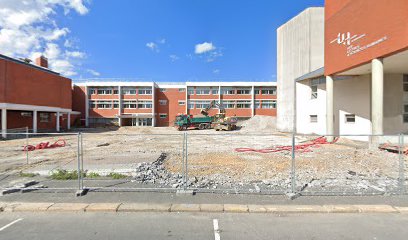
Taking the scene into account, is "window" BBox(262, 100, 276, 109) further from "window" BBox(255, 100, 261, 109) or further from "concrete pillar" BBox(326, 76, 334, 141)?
"concrete pillar" BBox(326, 76, 334, 141)

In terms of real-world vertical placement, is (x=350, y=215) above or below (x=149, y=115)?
below

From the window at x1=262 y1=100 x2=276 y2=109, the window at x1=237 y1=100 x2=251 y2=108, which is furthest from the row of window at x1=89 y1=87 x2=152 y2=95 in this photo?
the window at x1=262 y1=100 x2=276 y2=109

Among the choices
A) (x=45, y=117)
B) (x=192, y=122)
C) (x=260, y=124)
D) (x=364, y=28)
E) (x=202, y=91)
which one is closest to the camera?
(x=364, y=28)

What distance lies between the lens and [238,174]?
29.2 feet

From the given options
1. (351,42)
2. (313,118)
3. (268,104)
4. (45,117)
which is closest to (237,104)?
(268,104)

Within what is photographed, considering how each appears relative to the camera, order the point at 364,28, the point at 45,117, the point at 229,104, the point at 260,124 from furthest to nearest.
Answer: the point at 229,104 < the point at 260,124 < the point at 45,117 < the point at 364,28

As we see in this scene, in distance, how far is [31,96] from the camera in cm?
3459

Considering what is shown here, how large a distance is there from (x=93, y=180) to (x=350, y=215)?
7750 millimetres

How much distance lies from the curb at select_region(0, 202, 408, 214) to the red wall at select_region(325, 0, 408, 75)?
12.8 meters

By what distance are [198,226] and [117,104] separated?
192 ft

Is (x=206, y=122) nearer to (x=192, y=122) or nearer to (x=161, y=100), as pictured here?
(x=192, y=122)

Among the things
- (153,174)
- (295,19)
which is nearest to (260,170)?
(153,174)

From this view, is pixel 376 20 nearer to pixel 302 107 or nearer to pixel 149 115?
pixel 302 107

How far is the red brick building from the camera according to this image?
30.3m
